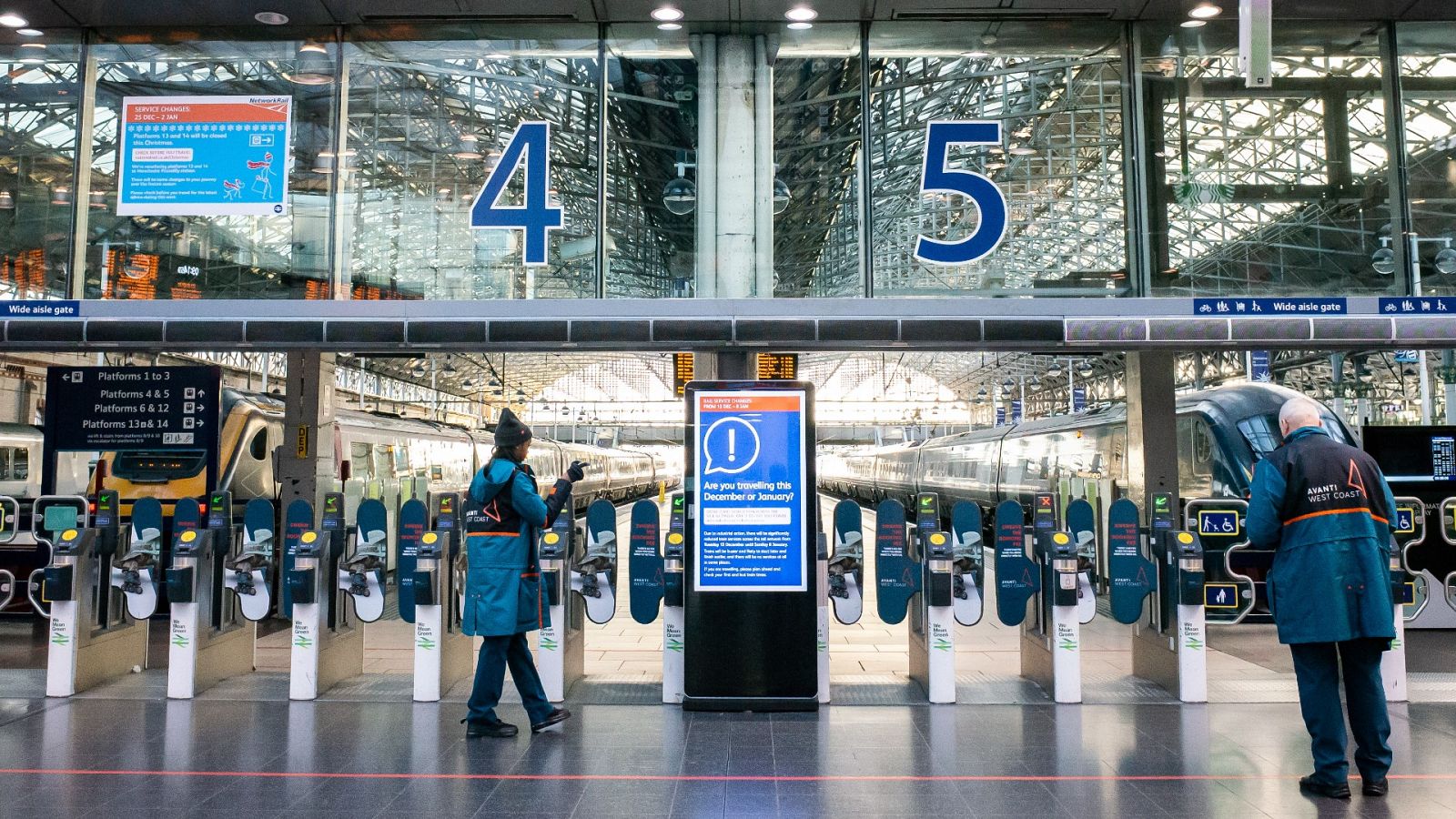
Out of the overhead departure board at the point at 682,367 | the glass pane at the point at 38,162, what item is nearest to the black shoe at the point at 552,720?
the overhead departure board at the point at 682,367

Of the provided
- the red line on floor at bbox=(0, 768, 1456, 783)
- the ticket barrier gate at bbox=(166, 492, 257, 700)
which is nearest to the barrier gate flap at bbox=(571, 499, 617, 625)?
the red line on floor at bbox=(0, 768, 1456, 783)

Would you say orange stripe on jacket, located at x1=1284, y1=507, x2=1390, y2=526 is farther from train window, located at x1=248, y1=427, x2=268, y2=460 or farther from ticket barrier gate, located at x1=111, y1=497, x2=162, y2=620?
train window, located at x1=248, y1=427, x2=268, y2=460

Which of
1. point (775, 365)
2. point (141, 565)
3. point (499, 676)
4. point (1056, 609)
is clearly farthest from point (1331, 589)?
point (141, 565)

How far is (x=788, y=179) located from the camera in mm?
8953

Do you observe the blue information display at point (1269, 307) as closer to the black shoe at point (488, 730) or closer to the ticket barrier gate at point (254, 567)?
the black shoe at point (488, 730)

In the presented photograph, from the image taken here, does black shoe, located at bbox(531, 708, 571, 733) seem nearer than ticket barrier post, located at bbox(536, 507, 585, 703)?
Yes

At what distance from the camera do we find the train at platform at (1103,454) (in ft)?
41.9

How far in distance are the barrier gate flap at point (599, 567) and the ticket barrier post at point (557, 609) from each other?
25 centimetres

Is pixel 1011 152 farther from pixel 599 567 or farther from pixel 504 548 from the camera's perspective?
pixel 504 548

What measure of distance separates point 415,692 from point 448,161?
4.56 m

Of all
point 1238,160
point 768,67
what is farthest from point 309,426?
point 1238,160

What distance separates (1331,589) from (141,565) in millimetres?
7827

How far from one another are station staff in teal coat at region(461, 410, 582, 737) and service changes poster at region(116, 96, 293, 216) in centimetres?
442

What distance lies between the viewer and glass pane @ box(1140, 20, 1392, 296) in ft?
28.1
